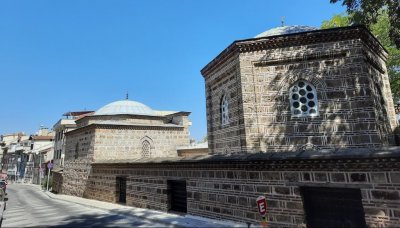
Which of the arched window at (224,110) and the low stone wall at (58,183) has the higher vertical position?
the arched window at (224,110)

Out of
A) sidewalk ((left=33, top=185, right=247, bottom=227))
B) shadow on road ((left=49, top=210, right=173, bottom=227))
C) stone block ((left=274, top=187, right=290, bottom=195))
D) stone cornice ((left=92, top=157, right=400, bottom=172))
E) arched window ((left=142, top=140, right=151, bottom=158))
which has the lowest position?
shadow on road ((left=49, top=210, right=173, bottom=227))

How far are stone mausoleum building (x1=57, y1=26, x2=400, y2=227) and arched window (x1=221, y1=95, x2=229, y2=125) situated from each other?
1.6 inches

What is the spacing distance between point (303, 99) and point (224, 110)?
3080 mm

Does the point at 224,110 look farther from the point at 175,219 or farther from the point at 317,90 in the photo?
the point at 175,219

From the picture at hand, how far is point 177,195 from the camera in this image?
Result: 9.20 meters

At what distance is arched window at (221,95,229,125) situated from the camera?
10075 mm

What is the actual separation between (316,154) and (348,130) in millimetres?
3382

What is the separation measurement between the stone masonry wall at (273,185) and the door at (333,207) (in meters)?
0.21

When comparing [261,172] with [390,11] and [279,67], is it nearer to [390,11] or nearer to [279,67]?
[279,67]

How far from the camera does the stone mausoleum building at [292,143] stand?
5.17 meters

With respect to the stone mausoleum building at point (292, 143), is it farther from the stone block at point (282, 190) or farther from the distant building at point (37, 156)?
the distant building at point (37, 156)

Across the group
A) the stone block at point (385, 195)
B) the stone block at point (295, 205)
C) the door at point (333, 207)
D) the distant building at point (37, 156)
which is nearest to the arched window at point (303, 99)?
the door at point (333, 207)

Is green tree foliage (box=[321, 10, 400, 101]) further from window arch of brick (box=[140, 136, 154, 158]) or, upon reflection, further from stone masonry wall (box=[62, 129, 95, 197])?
stone masonry wall (box=[62, 129, 95, 197])

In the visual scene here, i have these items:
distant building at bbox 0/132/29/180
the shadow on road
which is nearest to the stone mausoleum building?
the shadow on road
